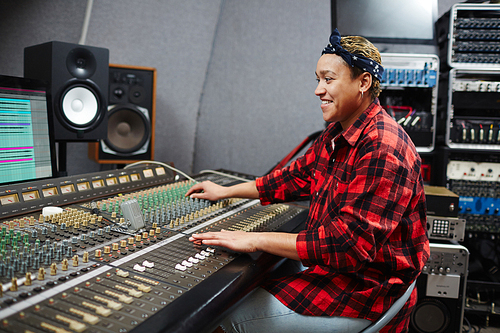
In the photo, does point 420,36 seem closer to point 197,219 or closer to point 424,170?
point 424,170

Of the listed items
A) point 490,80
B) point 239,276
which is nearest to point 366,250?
point 239,276

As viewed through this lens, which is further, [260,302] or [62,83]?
[62,83]

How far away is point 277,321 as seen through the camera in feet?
3.28

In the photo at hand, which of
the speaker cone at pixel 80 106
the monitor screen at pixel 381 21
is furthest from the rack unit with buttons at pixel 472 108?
the speaker cone at pixel 80 106

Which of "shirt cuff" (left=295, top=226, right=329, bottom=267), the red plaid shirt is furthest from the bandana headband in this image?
"shirt cuff" (left=295, top=226, right=329, bottom=267)

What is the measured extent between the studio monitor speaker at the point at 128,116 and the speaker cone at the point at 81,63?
50 cm

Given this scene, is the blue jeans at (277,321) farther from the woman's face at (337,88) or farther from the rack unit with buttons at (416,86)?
the rack unit with buttons at (416,86)

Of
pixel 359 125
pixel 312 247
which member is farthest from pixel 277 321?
pixel 359 125

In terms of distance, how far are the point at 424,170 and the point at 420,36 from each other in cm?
79

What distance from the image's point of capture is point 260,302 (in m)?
1.03

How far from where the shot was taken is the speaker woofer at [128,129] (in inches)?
84.0

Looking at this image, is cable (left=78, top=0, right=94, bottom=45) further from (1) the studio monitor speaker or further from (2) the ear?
(2) the ear

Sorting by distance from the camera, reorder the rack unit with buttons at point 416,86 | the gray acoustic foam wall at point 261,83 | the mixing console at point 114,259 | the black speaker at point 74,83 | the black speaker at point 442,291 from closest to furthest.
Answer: the mixing console at point 114,259 < the black speaker at point 74,83 < the black speaker at point 442,291 < the rack unit with buttons at point 416,86 < the gray acoustic foam wall at point 261,83

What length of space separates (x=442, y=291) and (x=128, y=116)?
194 cm
